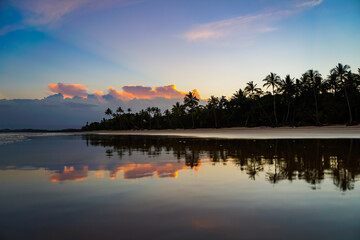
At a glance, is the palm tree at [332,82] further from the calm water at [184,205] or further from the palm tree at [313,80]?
the calm water at [184,205]

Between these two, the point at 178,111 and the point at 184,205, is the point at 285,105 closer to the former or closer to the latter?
the point at 178,111

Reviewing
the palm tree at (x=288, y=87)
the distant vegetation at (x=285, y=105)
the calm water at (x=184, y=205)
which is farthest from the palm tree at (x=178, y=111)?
the calm water at (x=184, y=205)

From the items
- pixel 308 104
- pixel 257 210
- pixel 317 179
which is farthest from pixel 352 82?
pixel 257 210

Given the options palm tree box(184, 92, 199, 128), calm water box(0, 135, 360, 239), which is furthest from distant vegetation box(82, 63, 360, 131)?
calm water box(0, 135, 360, 239)

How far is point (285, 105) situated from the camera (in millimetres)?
71062

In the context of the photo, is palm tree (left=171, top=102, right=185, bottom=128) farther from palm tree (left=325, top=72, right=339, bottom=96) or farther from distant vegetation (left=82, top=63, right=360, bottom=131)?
palm tree (left=325, top=72, right=339, bottom=96)

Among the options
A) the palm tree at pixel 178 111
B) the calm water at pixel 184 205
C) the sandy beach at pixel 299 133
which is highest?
the palm tree at pixel 178 111

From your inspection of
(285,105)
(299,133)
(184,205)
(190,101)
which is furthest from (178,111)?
(184,205)

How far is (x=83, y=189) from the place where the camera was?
22.1 ft

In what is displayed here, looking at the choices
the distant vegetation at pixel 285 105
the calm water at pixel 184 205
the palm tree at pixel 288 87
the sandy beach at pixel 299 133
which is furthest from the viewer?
the palm tree at pixel 288 87

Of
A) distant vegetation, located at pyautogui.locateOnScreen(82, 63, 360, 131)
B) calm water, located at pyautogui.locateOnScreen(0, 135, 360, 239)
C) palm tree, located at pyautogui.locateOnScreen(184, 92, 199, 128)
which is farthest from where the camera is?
palm tree, located at pyautogui.locateOnScreen(184, 92, 199, 128)

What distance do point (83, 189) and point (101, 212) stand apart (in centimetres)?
222

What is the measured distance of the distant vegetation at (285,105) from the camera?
54.1 meters

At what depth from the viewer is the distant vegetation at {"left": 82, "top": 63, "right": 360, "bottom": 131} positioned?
177 feet
